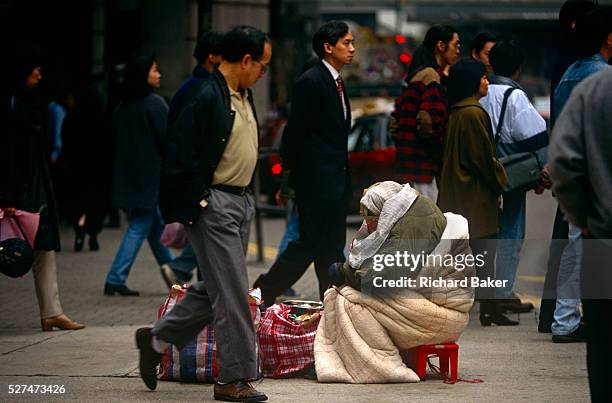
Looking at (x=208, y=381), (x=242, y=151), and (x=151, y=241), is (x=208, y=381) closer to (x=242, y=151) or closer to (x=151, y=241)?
(x=242, y=151)

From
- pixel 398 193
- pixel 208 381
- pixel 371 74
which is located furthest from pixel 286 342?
pixel 371 74

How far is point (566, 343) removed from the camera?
8.66 metres

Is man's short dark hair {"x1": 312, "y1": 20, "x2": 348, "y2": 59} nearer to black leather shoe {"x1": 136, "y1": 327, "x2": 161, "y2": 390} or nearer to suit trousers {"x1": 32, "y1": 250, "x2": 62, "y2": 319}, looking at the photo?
suit trousers {"x1": 32, "y1": 250, "x2": 62, "y2": 319}

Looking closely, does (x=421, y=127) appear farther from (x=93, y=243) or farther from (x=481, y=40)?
(x=93, y=243)

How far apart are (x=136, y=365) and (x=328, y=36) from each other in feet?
8.43

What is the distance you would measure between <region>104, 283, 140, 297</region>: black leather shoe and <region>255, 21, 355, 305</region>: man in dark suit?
2.54 m

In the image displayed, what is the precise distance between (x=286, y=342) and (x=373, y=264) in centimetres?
70

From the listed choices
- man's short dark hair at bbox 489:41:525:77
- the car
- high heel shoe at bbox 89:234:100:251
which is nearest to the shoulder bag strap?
man's short dark hair at bbox 489:41:525:77

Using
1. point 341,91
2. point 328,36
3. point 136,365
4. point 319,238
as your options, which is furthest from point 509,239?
point 136,365

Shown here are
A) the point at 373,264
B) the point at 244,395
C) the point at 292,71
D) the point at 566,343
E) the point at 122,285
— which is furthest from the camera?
the point at 292,71

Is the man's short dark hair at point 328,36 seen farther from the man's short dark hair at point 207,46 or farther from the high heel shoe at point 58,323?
the high heel shoe at point 58,323

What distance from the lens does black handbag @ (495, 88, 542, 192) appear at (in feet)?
30.7

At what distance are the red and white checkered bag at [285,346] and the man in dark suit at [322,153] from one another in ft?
4.77

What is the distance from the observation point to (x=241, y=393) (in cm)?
683
